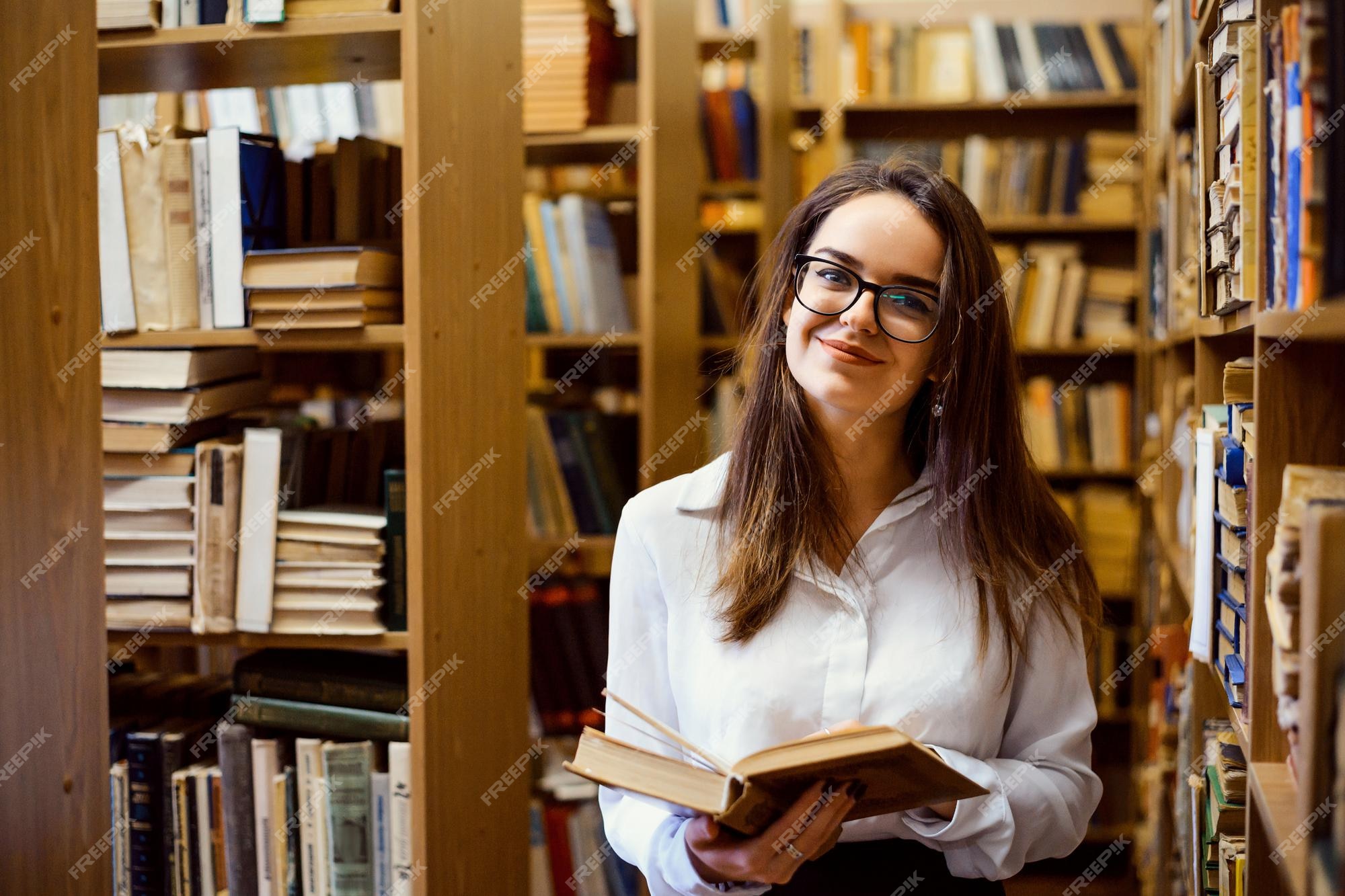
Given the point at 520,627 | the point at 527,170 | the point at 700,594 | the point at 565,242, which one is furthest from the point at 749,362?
the point at 527,170

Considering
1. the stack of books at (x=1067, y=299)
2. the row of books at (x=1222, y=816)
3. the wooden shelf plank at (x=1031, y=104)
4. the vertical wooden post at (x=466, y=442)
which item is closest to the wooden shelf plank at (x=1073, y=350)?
the stack of books at (x=1067, y=299)

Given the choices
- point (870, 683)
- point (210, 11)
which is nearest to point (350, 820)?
point (870, 683)

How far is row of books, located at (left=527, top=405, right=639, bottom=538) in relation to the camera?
10.0 feet

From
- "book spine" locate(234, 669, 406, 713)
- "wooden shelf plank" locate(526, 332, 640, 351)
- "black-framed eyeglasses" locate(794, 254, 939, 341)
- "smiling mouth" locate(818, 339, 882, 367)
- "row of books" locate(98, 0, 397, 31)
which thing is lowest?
"book spine" locate(234, 669, 406, 713)

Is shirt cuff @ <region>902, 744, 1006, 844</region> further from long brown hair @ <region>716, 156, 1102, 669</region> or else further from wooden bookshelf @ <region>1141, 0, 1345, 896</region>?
wooden bookshelf @ <region>1141, 0, 1345, 896</region>

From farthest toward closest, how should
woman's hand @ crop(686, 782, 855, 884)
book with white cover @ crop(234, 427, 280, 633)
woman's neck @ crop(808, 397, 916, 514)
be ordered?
book with white cover @ crop(234, 427, 280, 633) < woman's neck @ crop(808, 397, 916, 514) < woman's hand @ crop(686, 782, 855, 884)

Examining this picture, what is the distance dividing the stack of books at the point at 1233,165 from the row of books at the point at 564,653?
185 centimetres

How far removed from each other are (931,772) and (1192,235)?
136 centimetres

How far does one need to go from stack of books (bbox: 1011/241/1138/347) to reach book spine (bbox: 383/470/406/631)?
2.80 metres

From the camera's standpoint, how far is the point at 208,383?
6.57 ft

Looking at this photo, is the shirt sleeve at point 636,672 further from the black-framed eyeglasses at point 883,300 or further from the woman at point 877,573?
the black-framed eyeglasses at point 883,300

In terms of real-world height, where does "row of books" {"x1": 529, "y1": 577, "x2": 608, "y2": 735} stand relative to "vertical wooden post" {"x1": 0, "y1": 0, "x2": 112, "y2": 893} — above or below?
below

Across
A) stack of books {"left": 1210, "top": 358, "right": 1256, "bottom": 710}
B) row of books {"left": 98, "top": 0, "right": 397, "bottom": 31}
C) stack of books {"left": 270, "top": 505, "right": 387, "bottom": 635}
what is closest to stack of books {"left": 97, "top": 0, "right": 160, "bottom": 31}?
row of books {"left": 98, "top": 0, "right": 397, "bottom": 31}

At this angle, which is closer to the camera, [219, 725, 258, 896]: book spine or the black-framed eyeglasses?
the black-framed eyeglasses
